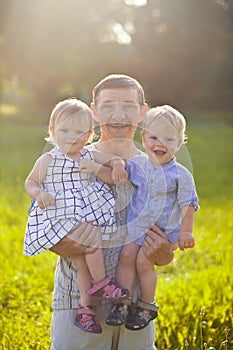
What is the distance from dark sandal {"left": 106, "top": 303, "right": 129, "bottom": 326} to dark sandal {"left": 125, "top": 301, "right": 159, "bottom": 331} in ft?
0.18

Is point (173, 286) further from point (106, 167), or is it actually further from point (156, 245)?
point (106, 167)

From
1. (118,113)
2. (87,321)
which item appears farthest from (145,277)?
(118,113)

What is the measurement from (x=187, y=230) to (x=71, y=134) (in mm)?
678

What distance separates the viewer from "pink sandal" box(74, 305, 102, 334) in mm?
2869

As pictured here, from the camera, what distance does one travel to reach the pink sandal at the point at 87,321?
9.41ft

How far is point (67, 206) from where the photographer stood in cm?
278

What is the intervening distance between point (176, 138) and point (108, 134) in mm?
317

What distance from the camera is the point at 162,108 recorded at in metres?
2.91

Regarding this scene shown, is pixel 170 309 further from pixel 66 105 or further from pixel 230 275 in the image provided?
pixel 66 105

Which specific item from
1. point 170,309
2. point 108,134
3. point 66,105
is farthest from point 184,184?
point 170,309

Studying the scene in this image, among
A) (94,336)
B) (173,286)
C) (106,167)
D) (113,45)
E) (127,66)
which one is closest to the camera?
(106,167)

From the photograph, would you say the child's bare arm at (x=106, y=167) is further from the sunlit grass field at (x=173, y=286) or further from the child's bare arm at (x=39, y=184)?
the sunlit grass field at (x=173, y=286)

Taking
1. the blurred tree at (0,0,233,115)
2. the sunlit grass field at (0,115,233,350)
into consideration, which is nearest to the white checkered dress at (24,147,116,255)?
the sunlit grass field at (0,115,233,350)

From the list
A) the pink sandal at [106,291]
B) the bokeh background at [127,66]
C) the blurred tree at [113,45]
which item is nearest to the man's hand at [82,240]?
the pink sandal at [106,291]
